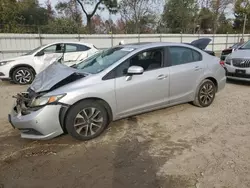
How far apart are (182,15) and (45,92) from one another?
26.7 m

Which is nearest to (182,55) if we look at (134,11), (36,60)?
(36,60)

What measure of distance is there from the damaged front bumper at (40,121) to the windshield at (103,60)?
0.98 metres

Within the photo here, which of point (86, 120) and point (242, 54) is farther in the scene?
point (242, 54)

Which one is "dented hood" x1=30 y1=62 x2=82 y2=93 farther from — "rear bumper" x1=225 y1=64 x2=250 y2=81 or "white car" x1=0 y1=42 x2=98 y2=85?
"rear bumper" x1=225 y1=64 x2=250 y2=81

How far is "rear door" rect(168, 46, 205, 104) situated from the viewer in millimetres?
4266

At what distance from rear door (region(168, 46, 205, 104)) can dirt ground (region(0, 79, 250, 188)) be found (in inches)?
18.3

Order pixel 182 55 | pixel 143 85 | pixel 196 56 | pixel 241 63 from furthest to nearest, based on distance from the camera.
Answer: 1. pixel 241 63
2. pixel 196 56
3. pixel 182 55
4. pixel 143 85

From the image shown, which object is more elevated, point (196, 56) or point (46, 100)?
point (196, 56)

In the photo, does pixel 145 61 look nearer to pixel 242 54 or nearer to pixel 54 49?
pixel 242 54

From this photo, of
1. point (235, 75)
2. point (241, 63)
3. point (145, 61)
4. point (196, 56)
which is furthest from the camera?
point (235, 75)

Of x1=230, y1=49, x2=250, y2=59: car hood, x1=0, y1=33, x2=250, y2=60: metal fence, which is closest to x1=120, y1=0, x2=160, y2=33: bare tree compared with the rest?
x1=0, y1=33, x2=250, y2=60: metal fence

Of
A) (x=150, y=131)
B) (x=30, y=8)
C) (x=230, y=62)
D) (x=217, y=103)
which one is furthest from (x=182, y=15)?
(x=150, y=131)

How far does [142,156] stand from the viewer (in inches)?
121

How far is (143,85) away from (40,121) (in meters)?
1.76
